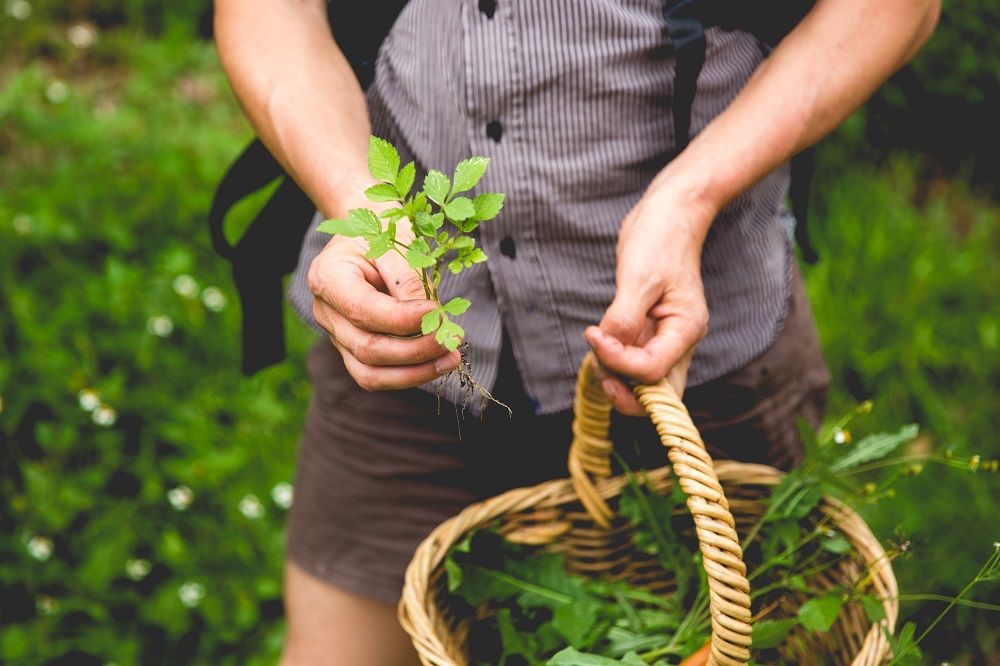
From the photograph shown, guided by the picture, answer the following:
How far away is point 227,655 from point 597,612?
121 cm

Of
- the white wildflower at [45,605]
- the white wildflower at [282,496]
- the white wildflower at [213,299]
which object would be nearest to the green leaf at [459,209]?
the white wildflower at [282,496]

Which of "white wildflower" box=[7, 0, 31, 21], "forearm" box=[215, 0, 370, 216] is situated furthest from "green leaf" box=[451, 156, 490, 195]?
"white wildflower" box=[7, 0, 31, 21]

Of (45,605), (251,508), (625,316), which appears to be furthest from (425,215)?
(45,605)

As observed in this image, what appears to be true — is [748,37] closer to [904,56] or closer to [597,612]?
[904,56]

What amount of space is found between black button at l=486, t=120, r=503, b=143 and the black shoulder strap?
0.80ft

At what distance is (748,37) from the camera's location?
1326 millimetres

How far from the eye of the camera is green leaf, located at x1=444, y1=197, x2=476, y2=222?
94 cm

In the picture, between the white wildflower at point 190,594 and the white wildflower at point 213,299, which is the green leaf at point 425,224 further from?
the white wildflower at point 213,299

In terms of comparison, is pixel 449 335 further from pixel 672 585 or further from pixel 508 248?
pixel 672 585

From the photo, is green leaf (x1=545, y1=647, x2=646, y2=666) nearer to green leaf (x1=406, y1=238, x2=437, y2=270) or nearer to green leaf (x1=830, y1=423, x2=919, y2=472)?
green leaf (x1=830, y1=423, x2=919, y2=472)

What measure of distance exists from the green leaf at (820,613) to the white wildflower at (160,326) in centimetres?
198

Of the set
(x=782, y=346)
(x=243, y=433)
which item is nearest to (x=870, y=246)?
(x=782, y=346)

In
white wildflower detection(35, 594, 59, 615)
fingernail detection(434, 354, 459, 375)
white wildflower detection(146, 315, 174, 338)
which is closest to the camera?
fingernail detection(434, 354, 459, 375)

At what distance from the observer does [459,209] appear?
941 millimetres
